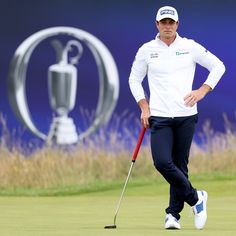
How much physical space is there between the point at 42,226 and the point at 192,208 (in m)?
1.22

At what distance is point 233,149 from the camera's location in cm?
1789

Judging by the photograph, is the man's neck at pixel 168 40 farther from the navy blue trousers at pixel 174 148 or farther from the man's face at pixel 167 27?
the navy blue trousers at pixel 174 148

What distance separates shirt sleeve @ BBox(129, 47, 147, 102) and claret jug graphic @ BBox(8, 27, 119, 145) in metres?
9.32

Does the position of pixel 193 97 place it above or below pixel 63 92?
above

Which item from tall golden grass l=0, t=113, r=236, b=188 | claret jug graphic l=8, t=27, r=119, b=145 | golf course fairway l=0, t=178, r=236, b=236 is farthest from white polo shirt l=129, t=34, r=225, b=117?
claret jug graphic l=8, t=27, r=119, b=145

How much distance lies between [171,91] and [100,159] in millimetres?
9626

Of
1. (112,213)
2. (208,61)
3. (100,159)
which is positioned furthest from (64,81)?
(208,61)

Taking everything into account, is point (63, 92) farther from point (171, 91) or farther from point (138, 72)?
point (171, 91)

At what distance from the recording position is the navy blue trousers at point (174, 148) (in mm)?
7988

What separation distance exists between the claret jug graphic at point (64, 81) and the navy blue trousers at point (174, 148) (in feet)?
30.8

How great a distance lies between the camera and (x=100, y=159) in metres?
17.5

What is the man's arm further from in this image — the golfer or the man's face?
the man's face

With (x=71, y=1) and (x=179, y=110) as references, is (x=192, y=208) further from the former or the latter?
(x=71, y=1)

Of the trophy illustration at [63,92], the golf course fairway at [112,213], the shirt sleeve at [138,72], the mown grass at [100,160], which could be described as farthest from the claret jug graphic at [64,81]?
the shirt sleeve at [138,72]
